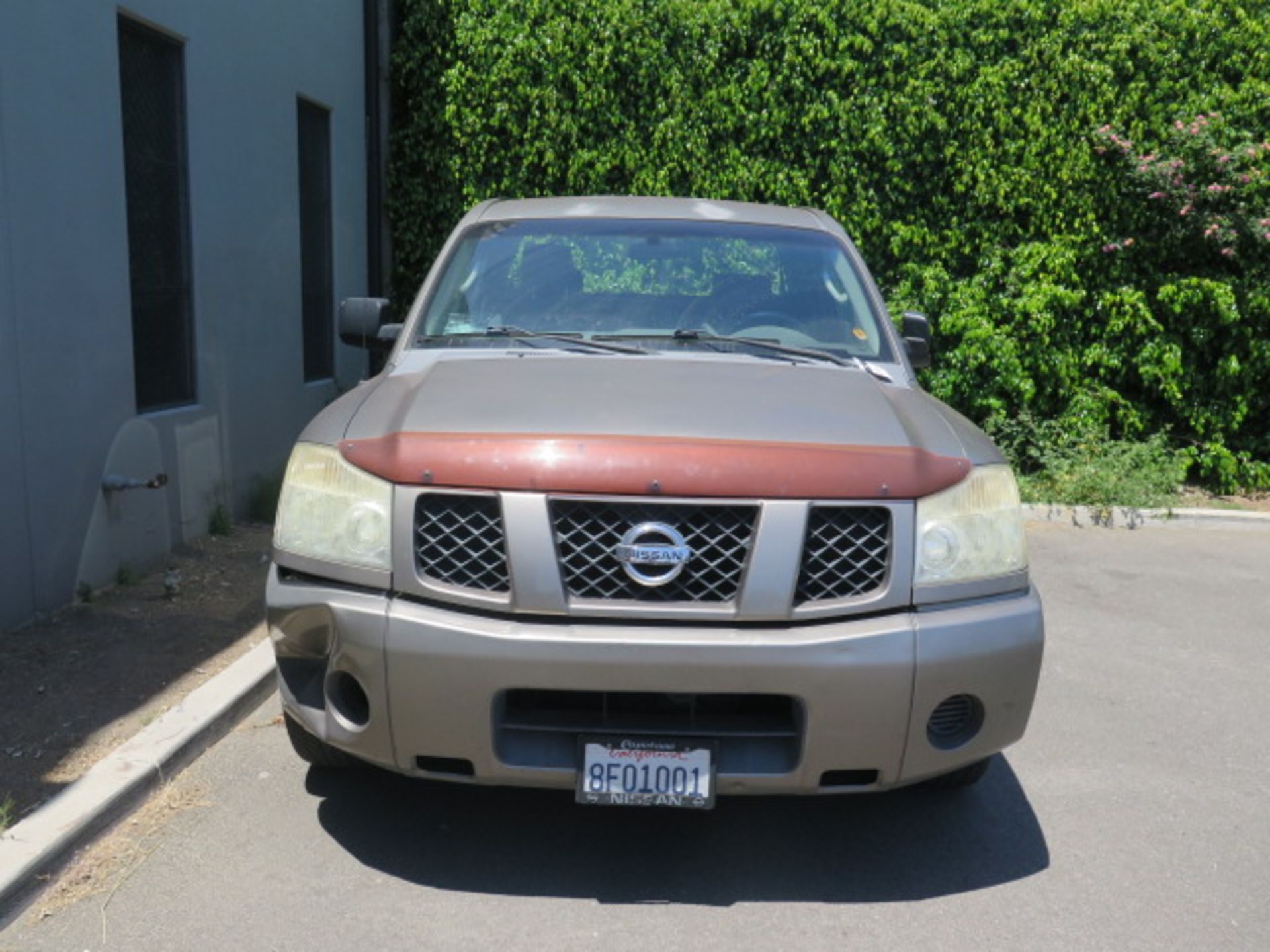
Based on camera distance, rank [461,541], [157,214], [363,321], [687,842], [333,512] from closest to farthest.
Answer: [461,541] < [333,512] < [687,842] < [363,321] < [157,214]

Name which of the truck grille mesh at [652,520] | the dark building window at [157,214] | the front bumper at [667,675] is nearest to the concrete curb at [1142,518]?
the dark building window at [157,214]

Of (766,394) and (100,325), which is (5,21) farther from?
(766,394)

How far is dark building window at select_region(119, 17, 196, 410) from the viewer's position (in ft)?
20.5

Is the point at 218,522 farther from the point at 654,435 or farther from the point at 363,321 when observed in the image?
the point at 654,435

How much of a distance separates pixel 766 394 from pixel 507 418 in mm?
792

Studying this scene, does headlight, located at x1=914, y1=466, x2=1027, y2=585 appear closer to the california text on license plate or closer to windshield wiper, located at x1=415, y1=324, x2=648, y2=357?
the california text on license plate

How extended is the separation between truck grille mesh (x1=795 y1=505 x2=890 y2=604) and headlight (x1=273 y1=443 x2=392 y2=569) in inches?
42.2

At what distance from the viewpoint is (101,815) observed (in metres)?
3.55

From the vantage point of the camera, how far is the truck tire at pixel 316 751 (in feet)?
11.9

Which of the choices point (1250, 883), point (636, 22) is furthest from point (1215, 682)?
point (636, 22)

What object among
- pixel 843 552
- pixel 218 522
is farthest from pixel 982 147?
pixel 843 552

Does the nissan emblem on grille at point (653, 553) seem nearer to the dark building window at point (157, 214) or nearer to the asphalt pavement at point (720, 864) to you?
the asphalt pavement at point (720, 864)

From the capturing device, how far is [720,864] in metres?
3.51

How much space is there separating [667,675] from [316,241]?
23.5 ft
